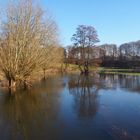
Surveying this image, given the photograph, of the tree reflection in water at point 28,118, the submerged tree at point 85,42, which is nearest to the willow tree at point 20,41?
the tree reflection in water at point 28,118

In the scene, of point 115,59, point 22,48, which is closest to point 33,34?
point 22,48

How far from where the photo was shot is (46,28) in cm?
3066

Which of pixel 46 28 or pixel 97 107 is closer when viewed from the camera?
pixel 97 107

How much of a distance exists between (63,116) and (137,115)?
154 inches

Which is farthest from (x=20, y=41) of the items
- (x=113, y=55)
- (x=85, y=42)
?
(x=113, y=55)

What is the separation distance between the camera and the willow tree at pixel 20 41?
84.4 feet

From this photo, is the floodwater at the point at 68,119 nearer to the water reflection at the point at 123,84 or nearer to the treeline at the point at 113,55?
the water reflection at the point at 123,84

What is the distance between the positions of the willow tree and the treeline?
107ft

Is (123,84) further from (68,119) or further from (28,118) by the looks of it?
(28,118)

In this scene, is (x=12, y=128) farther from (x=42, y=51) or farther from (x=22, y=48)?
(x=42, y=51)

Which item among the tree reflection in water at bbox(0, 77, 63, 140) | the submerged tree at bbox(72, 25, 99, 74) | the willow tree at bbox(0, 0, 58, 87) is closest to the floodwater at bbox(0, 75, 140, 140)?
the tree reflection in water at bbox(0, 77, 63, 140)

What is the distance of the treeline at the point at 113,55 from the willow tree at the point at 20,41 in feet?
107

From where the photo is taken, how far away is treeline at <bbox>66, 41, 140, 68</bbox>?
61.7 metres

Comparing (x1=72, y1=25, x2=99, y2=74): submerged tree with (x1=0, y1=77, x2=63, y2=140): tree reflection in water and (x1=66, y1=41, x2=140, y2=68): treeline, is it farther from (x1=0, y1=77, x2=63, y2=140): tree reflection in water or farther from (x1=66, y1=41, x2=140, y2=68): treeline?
(x1=0, y1=77, x2=63, y2=140): tree reflection in water
